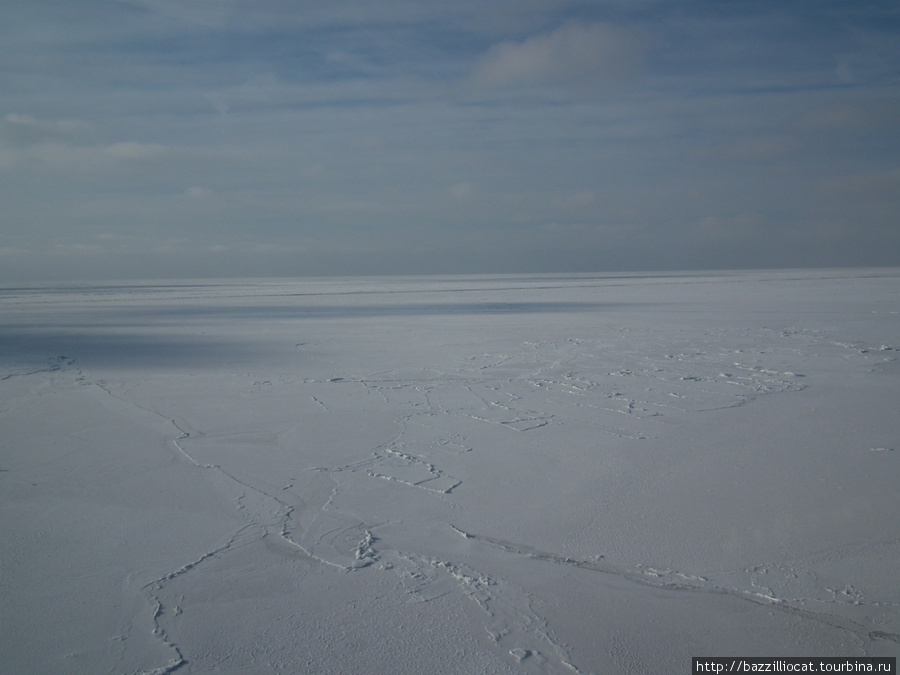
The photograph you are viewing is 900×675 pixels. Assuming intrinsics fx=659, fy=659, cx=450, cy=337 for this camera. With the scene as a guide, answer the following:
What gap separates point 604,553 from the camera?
289 centimetres

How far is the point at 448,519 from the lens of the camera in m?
3.28

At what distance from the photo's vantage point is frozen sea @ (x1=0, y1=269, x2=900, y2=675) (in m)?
2.27

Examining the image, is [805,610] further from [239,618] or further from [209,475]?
[209,475]

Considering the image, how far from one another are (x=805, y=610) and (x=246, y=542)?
2.31 meters

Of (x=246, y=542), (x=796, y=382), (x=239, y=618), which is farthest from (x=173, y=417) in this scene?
(x=796, y=382)

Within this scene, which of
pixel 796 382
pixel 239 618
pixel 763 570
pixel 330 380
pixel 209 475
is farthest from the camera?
pixel 330 380

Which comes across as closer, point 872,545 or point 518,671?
point 518,671

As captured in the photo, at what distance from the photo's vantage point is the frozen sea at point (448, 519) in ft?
7.45

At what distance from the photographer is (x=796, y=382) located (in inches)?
253

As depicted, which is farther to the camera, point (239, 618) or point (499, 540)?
point (499, 540)

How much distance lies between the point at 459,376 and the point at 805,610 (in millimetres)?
4850

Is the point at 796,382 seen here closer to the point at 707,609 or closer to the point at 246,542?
the point at 707,609

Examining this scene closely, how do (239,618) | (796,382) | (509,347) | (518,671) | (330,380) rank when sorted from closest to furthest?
(518,671) → (239,618) → (796,382) → (330,380) → (509,347)

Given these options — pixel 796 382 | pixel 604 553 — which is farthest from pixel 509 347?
pixel 604 553
